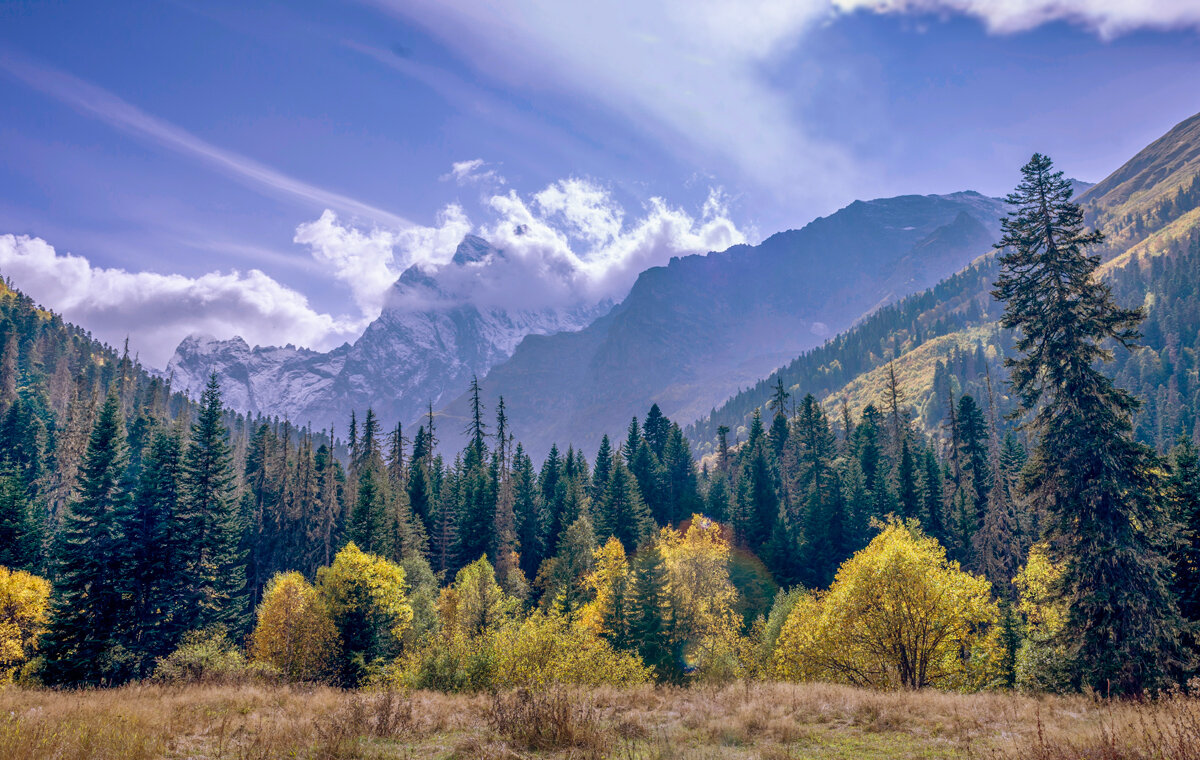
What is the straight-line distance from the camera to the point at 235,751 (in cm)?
1261

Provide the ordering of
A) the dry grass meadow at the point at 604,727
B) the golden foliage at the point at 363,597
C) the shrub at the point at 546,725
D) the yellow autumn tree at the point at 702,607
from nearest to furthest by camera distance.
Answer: the dry grass meadow at the point at 604,727 < the shrub at the point at 546,725 < the golden foliage at the point at 363,597 < the yellow autumn tree at the point at 702,607

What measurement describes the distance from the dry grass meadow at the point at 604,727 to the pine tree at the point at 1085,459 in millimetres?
3712

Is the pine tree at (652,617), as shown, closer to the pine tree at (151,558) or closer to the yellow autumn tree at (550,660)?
the yellow autumn tree at (550,660)

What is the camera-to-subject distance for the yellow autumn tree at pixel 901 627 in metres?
28.4

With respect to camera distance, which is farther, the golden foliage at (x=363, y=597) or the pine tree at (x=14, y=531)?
the pine tree at (x=14, y=531)

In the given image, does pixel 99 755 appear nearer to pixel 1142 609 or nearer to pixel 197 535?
pixel 1142 609

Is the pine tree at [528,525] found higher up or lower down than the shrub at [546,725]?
higher up

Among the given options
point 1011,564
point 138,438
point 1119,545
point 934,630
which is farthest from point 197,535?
point 138,438

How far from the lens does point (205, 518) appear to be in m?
45.3

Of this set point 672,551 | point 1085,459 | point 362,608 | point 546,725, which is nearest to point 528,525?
point 672,551

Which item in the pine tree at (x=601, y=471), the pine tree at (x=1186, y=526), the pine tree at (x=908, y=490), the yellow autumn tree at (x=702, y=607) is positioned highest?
the pine tree at (x=601, y=471)

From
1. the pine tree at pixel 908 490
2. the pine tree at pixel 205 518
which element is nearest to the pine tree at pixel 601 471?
the pine tree at pixel 908 490

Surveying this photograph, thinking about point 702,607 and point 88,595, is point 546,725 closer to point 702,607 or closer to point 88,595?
point 702,607

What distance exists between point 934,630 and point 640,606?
72.9 ft
